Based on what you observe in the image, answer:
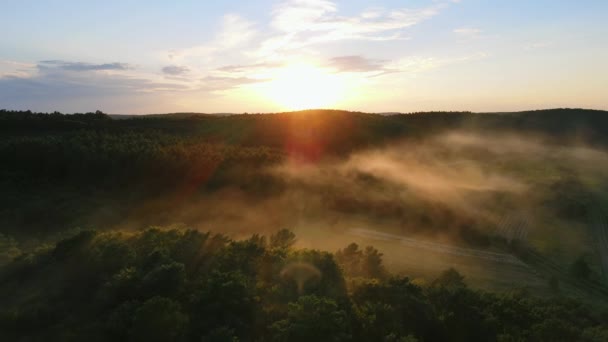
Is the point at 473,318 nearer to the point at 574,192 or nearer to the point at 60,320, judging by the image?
the point at 60,320

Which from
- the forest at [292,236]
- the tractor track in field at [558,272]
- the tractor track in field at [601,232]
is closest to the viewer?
the forest at [292,236]

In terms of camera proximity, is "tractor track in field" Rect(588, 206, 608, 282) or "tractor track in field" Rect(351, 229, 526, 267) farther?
"tractor track in field" Rect(588, 206, 608, 282)

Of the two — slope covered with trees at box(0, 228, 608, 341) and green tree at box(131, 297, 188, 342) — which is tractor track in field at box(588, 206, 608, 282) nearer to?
slope covered with trees at box(0, 228, 608, 341)

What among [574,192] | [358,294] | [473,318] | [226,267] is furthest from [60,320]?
[574,192]

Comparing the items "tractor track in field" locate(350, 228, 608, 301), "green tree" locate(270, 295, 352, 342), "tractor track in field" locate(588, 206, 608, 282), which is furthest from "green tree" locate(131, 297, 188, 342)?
"tractor track in field" locate(588, 206, 608, 282)

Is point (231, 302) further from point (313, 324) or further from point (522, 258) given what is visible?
point (522, 258)

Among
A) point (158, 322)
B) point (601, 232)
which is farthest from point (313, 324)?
point (601, 232)

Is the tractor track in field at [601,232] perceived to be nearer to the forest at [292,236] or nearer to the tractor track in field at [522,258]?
the forest at [292,236]

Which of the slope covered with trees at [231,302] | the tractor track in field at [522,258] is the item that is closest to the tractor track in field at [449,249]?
the tractor track in field at [522,258]
